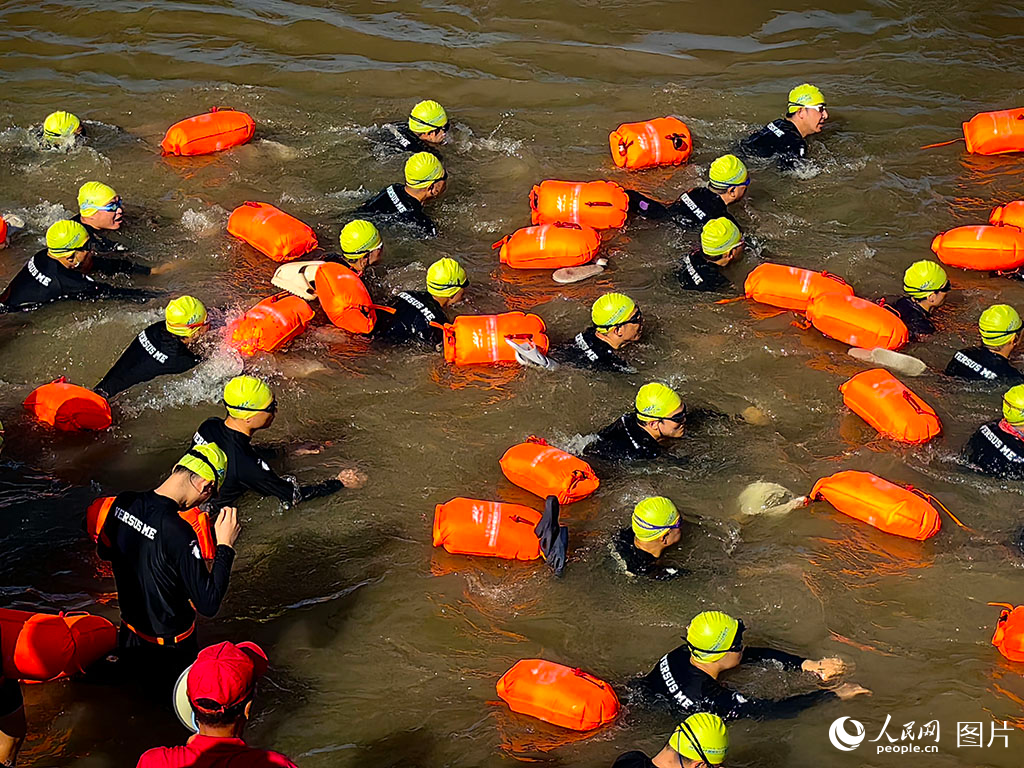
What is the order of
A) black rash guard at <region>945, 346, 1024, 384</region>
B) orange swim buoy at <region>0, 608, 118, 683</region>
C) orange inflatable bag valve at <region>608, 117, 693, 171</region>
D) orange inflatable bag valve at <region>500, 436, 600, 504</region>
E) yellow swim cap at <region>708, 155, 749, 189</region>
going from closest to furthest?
orange swim buoy at <region>0, 608, 118, 683</region>
orange inflatable bag valve at <region>500, 436, 600, 504</region>
black rash guard at <region>945, 346, 1024, 384</region>
yellow swim cap at <region>708, 155, 749, 189</region>
orange inflatable bag valve at <region>608, 117, 693, 171</region>

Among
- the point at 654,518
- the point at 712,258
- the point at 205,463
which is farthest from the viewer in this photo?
the point at 712,258

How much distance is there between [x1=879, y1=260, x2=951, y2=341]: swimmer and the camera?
9.81 m

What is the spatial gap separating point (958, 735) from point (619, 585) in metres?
2.27

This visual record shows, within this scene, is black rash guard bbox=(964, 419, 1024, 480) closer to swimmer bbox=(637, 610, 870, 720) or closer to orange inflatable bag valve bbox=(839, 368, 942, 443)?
orange inflatable bag valve bbox=(839, 368, 942, 443)

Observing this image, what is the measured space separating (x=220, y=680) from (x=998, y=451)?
6.00m

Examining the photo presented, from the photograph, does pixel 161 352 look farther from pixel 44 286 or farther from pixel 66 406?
pixel 44 286

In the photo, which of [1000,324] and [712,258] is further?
[712,258]

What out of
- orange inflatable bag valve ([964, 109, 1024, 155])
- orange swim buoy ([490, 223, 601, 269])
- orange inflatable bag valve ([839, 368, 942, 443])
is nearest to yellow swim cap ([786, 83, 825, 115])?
orange inflatable bag valve ([964, 109, 1024, 155])

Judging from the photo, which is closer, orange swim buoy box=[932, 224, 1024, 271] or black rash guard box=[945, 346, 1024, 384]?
black rash guard box=[945, 346, 1024, 384]

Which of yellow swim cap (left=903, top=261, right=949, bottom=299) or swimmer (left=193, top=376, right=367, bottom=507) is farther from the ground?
yellow swim cap (left=903, top=261, right=949, bottom=299)

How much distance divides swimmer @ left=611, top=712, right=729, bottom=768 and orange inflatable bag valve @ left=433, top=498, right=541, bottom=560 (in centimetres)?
194

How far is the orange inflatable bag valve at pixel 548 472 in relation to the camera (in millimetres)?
7789

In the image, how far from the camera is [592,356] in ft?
30.8

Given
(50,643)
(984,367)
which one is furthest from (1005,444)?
(50,643)
